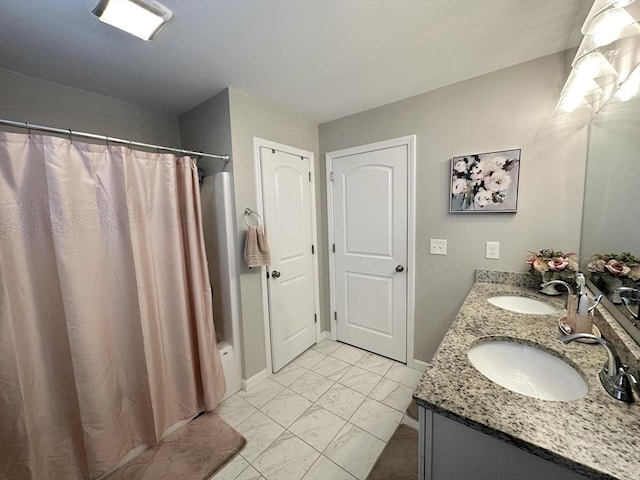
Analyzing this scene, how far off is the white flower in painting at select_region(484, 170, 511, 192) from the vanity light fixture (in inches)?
16.3

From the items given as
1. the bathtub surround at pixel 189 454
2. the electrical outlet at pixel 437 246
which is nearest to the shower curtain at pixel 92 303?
the bathtub surround at pixel 189 454

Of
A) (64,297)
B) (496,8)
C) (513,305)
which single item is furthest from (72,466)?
(496,8)

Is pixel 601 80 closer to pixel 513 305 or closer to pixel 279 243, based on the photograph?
pixel 513 305

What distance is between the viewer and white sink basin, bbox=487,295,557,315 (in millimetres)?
1444

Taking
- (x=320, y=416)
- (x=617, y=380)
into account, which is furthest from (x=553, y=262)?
(x=320, y=416)

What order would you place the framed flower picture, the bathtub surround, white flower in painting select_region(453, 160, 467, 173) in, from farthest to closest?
white flower in painting select_region(453, 160, 467, 173), the framed flower picture, the bathtub surround

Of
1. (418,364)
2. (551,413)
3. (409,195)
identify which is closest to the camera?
(551,413)

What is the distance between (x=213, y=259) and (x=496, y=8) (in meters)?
2.26

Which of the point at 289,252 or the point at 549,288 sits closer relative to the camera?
the point at 549,288

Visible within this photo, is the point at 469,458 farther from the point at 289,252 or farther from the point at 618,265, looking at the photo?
the point at 289,252

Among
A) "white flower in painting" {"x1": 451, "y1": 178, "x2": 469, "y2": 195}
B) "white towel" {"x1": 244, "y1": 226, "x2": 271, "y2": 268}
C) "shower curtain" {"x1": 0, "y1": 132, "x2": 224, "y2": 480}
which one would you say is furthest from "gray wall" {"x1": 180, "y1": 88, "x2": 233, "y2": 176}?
"white flower in painting" {"x1": 451, "y1": 178, "x2": 469, "y2": 195}

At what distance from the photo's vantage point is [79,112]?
1.79 metres

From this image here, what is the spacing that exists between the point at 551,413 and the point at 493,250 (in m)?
1.37

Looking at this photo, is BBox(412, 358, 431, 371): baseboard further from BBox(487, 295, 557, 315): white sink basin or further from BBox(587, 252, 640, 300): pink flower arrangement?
BBox(587, 252, 640, 300): pink flower arrangement
